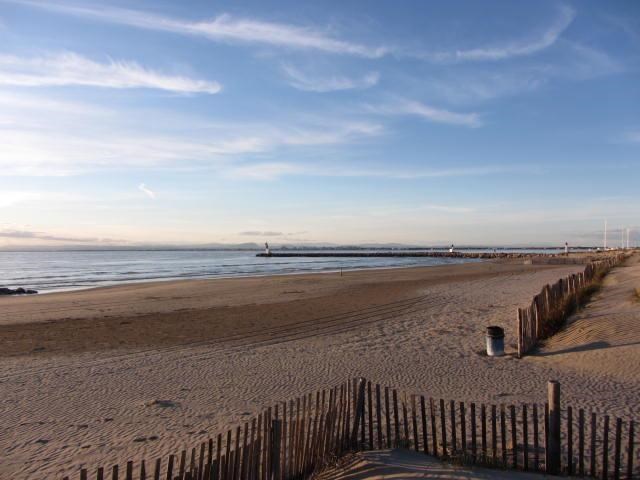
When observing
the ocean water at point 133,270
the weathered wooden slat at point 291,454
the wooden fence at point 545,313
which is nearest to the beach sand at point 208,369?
the wooden fence at point 545,313

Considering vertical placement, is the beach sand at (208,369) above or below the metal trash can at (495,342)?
below

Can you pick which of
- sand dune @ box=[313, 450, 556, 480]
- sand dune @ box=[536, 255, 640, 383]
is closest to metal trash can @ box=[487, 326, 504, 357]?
sand dune @ box=[536, 255, 640, 383]

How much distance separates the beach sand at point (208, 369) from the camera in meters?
6.88

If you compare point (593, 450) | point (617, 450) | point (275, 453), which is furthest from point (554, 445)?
point (275, 453)

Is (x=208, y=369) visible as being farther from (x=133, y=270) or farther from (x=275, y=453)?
(x=133, y=270)

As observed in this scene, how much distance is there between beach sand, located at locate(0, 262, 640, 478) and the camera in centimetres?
688

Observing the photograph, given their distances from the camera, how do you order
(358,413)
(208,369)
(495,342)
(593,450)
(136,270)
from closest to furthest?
1. (593,450)
2. (358,413)
3. (208,369)
4. (495,342)
5. (136,270)

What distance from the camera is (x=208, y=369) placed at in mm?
10383

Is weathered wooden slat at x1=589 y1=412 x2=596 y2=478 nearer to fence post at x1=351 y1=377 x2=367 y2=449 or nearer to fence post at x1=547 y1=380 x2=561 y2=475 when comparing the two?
fence post at x1=547 y1=380 x2=561 y2=475

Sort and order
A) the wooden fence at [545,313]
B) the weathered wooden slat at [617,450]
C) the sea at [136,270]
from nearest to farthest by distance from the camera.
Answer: the weathered wooden slat at [617,450] < the wooden fence at [545,313] < the sea at [136,270]

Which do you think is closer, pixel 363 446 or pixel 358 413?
pixel 363 446

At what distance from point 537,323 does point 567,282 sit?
693 cm

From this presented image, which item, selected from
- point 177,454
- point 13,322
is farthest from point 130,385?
point 13,322

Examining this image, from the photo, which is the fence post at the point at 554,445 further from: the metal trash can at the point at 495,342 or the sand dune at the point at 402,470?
the metal trash can at the point at 495,342
